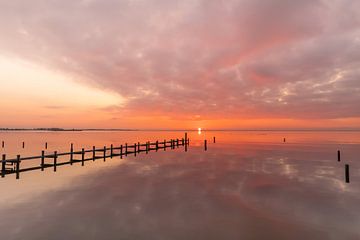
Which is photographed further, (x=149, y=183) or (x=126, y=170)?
(x=126, y=170)

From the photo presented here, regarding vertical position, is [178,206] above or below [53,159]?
below

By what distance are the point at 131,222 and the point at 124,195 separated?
4.93 metres

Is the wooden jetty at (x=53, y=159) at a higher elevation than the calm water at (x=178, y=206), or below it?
higher

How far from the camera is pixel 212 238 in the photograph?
10461 mm

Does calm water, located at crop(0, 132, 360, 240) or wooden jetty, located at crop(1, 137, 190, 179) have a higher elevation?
wooden jetty, located at crop(1, 137, 190, 179)

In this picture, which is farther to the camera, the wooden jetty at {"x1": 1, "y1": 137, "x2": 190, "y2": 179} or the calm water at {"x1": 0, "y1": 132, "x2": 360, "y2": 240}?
the wooden jetty at {"x1": 1, "y1": 137, "x2": 190, "y2": 179}

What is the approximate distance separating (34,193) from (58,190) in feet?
5.01

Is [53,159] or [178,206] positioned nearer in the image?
[178,206]

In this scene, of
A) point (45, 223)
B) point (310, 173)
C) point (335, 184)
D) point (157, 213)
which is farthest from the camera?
point (310, 173)

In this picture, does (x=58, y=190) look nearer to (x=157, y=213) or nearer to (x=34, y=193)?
(x=34, y=193)

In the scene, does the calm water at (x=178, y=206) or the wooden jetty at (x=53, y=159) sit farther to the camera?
the wooden jetty at (x=53, y=159)

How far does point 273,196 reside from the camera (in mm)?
16750

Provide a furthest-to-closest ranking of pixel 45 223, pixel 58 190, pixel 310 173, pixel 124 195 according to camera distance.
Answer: pixel 310 173, pixel 58 190, pixel 124 195, pixel 45 223

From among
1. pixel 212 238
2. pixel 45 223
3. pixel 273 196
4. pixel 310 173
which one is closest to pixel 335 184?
pixel 310 173
